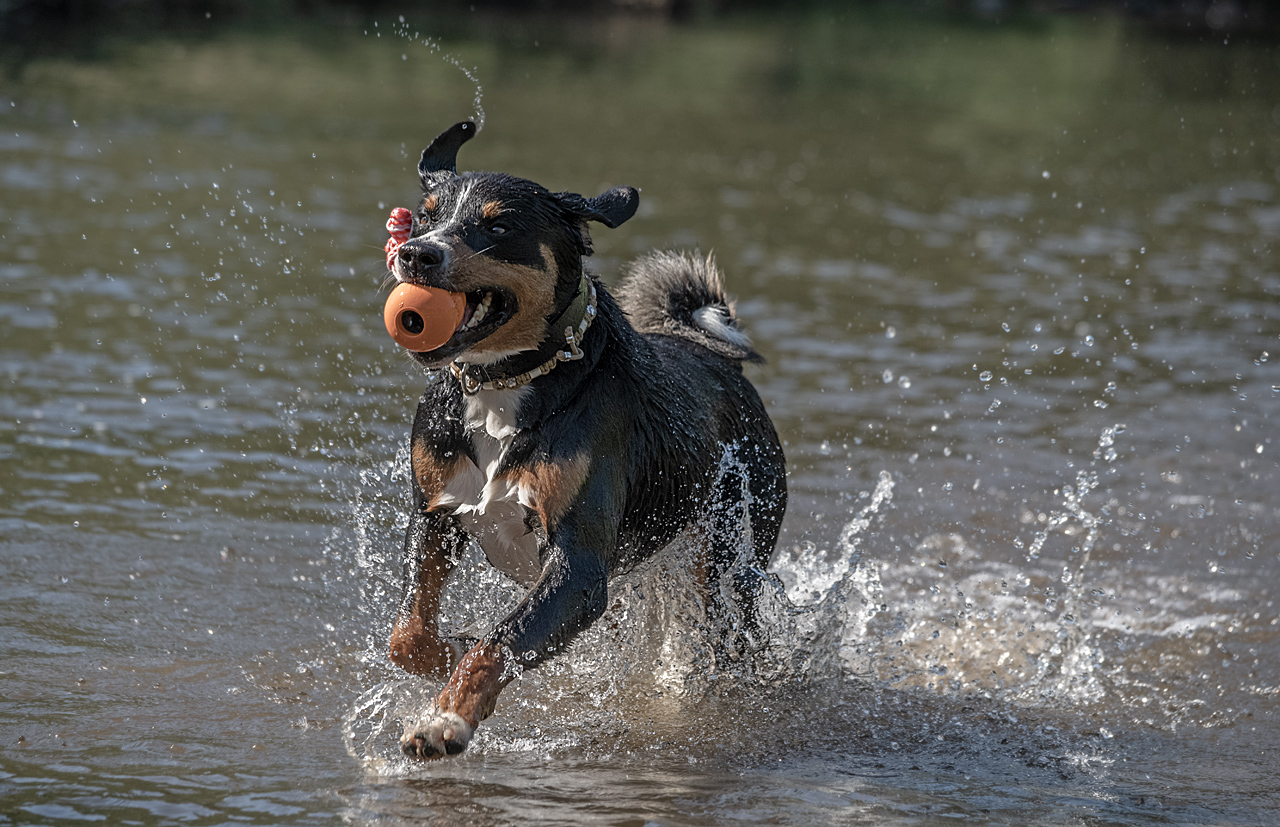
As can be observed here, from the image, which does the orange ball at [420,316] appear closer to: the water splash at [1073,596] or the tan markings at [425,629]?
the tan markings at [425,629]

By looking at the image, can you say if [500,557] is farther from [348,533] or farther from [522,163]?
[522,163]

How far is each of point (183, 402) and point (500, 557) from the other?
446cm

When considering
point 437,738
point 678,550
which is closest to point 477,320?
point 437,738

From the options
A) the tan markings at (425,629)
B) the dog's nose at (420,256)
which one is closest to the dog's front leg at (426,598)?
the tan markings at (425,629)

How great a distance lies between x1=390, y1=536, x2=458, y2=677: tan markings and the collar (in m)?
0.63

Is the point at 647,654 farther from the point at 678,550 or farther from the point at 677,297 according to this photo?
the point at 677,297

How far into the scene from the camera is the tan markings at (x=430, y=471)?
4.68 meters

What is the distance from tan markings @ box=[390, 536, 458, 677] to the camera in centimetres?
480

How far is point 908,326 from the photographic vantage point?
11.5 metres

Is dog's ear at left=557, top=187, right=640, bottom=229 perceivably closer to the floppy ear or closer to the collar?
the floppy ear

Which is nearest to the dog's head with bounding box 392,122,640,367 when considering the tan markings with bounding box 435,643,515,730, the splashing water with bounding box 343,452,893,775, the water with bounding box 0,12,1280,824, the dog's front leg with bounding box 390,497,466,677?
the dog's front leg with bounding box 390,497,466,677

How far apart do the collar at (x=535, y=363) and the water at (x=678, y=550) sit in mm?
1378

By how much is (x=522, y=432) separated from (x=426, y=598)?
759mm

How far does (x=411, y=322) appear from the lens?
4262mm
